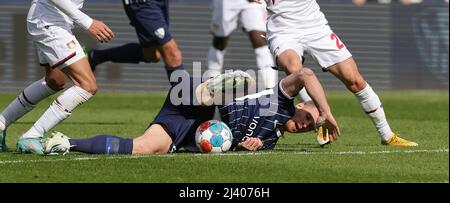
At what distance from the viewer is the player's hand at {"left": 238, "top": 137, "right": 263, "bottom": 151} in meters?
10.0

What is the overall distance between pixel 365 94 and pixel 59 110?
3.03 metres

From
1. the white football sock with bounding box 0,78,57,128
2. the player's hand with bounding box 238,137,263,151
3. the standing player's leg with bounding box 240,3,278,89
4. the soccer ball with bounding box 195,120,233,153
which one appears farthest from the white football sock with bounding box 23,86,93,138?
the standing player's leg with bounding box 240,3,278,89

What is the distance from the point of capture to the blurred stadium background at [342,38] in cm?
2172

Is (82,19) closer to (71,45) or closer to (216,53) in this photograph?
(71,45)

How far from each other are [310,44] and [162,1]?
332 cm

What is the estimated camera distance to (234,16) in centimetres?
1811

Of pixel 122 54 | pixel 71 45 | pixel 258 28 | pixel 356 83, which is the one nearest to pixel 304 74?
pixel 356 83

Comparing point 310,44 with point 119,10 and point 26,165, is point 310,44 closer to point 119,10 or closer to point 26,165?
point 26,165

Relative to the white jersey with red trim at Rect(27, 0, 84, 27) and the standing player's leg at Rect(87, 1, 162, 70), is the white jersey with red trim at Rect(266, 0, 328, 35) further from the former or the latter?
the standing player's leg at Rect(87, 1, 162, 70)

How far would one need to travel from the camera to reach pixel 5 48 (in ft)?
70.7

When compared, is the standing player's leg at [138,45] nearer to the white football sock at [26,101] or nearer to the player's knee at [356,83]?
the white football sock at [26,101]

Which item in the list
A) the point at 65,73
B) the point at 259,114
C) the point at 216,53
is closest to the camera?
the point at 259,114

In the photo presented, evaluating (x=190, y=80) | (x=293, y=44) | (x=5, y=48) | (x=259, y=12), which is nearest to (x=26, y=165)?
(x=190, y=80)

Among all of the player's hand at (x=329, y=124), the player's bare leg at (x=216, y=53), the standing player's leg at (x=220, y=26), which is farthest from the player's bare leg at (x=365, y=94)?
the player's bare leg at (x=216, y=53)
